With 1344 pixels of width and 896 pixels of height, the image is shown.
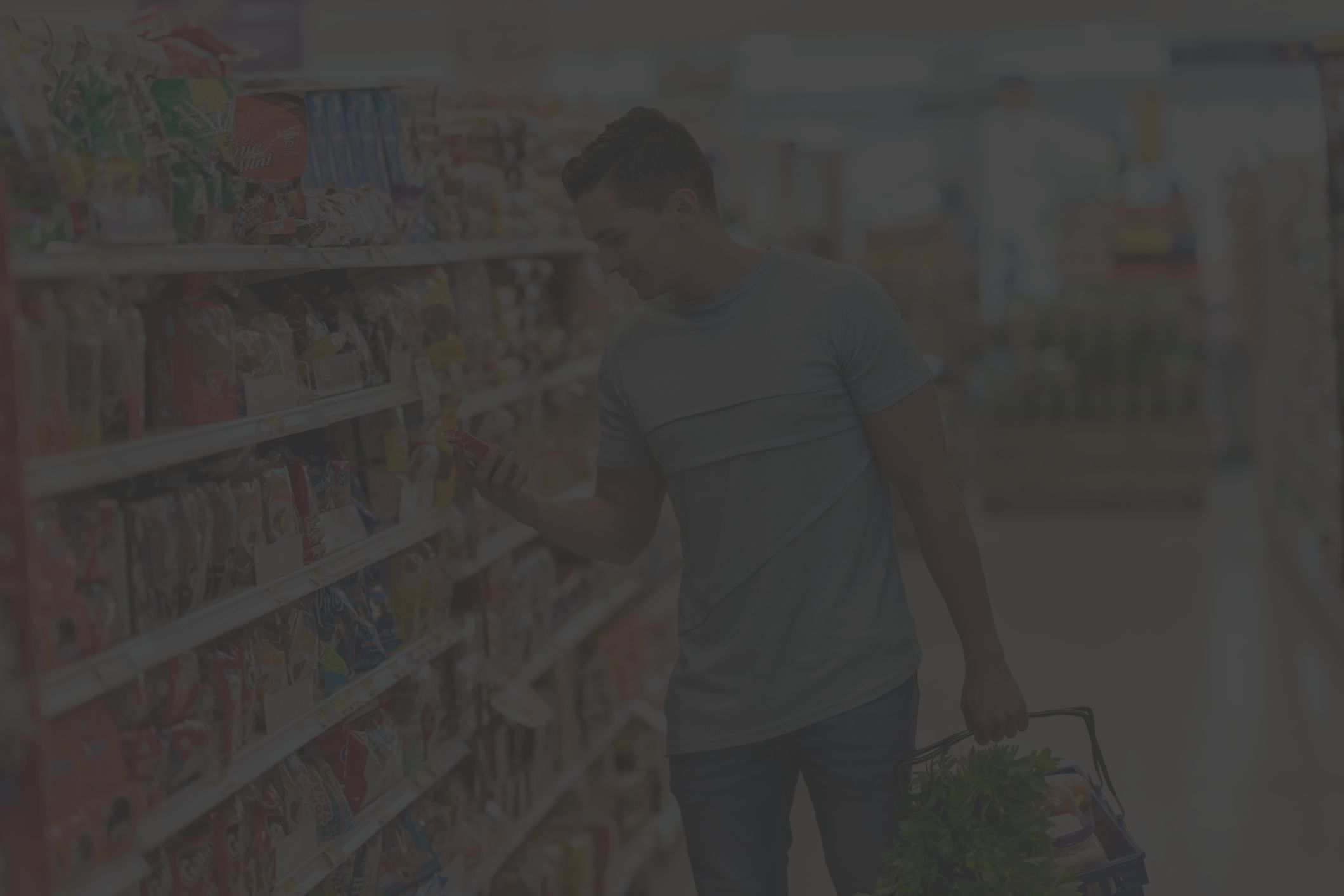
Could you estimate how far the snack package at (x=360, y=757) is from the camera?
108 inches

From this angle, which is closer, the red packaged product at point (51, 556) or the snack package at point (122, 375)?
the red packaged product at point (51, 556)

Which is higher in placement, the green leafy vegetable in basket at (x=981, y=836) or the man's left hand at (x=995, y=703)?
the man's left hand at (x=995, y=703)

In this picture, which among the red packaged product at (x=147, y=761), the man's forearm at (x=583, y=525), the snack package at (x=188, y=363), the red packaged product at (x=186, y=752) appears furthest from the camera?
the man's forearm at (x=583, y=525)

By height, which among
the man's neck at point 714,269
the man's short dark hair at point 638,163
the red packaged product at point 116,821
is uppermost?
the man's short dark hair at point 638,163

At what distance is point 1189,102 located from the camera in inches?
668

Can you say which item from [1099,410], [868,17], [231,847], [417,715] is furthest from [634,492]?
[868,17]

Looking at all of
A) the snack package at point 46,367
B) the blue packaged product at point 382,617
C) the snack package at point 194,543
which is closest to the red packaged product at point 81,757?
the snack package at point 194,543

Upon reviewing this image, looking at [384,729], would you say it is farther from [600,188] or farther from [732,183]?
[732,183]

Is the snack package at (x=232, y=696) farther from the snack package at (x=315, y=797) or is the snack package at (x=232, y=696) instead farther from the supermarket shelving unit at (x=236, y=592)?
the snack package at (x=315, y=797)

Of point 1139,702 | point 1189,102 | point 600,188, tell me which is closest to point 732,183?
point 1139,702

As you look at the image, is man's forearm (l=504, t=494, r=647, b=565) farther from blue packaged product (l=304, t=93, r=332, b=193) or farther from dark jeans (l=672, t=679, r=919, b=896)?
blue packaged product (l=304, t=93, r=332, b=193)

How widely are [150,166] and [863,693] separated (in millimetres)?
1364

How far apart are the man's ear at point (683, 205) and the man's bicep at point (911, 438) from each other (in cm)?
44

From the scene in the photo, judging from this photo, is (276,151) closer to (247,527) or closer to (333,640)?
(247,527)
